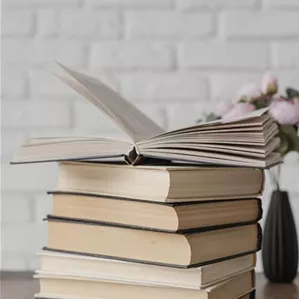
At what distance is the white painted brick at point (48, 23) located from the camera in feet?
4.15

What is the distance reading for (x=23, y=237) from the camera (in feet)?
4.14

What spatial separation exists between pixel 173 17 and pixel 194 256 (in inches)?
26.0

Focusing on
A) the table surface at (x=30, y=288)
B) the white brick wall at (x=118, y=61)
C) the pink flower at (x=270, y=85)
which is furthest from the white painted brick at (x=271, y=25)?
the table surface at (x=30, y=288)

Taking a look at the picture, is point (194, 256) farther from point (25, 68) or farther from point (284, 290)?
point (25, 68)

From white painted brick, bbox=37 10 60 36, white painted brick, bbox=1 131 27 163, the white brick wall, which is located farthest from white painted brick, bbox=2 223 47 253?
white painted brick, bbox=37 10 60 36

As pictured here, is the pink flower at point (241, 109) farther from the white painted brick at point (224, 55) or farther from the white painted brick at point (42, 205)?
the white painted brick at point (42, 205)

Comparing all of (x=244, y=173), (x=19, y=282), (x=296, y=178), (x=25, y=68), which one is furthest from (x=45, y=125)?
(x=244, y=173)

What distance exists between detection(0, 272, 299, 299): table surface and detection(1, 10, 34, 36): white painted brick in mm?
446

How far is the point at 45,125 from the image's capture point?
1260 mm

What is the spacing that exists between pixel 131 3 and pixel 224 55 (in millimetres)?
190

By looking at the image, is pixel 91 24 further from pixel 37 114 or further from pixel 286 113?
pixel 286 113

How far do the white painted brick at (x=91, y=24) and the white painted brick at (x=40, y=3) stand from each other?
0.01 meters

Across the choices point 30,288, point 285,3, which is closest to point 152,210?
point 30,288

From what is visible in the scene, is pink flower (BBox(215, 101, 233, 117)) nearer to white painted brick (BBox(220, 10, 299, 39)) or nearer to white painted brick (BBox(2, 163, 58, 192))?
white painted brick (BBox(220, 10, 299, 39))
